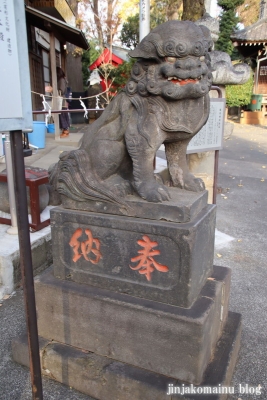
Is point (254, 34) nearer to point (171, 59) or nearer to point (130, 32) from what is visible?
point (130, 32)

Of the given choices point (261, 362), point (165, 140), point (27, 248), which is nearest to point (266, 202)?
point (261, 362)

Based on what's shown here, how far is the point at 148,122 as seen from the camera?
182cm

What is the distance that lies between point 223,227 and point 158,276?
2886 millimetres

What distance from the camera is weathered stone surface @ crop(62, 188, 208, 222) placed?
178 centimetres

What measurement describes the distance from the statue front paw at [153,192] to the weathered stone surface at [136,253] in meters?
0.12

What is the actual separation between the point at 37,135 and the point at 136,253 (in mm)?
5770

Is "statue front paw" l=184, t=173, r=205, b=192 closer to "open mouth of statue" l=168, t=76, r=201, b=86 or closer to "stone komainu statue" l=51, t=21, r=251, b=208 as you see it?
"stone komainu statue" l=51, t=21, r=251, b=208

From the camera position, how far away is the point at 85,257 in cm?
203

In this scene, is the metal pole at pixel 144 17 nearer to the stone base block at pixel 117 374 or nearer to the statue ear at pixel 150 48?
the statue ear at pixel 150 48

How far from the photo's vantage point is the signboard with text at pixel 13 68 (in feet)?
3.84

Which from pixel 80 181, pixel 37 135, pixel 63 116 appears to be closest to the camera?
pixel 80 181

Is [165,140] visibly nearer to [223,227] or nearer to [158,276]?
[158,276]

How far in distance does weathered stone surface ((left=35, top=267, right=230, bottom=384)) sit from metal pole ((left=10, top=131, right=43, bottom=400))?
1.74 feet

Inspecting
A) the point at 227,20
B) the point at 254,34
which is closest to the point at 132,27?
the point at 227,20
